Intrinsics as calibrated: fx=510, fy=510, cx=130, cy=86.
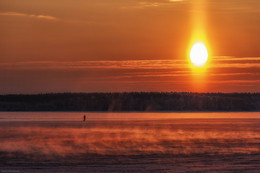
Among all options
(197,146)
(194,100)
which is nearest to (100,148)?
(197,146)

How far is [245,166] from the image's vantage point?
1995 centimetres

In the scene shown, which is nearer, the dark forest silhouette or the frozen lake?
the frozen lake

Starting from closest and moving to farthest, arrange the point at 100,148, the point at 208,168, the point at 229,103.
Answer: the point at 208,168 → the point at 100,148 → the point at 229,103

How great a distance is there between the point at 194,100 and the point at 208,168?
8342 cm

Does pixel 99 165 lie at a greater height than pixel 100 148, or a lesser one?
lesser

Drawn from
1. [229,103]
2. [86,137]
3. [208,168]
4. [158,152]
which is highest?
[229,103]

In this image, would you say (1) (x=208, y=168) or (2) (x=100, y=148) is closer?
(1) (x=208, y=168)

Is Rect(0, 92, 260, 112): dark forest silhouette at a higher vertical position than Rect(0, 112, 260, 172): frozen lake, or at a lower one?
higher

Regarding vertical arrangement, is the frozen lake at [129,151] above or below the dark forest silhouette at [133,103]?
below

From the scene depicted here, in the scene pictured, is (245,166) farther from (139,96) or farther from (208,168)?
(139,96)

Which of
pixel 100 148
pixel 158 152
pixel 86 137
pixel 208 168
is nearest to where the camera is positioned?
pixel 208 168

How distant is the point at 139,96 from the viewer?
107125 mm

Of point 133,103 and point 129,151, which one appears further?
point 133,103

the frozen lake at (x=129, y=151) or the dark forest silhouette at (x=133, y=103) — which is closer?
the frozen lake at (x=129, y=151)
